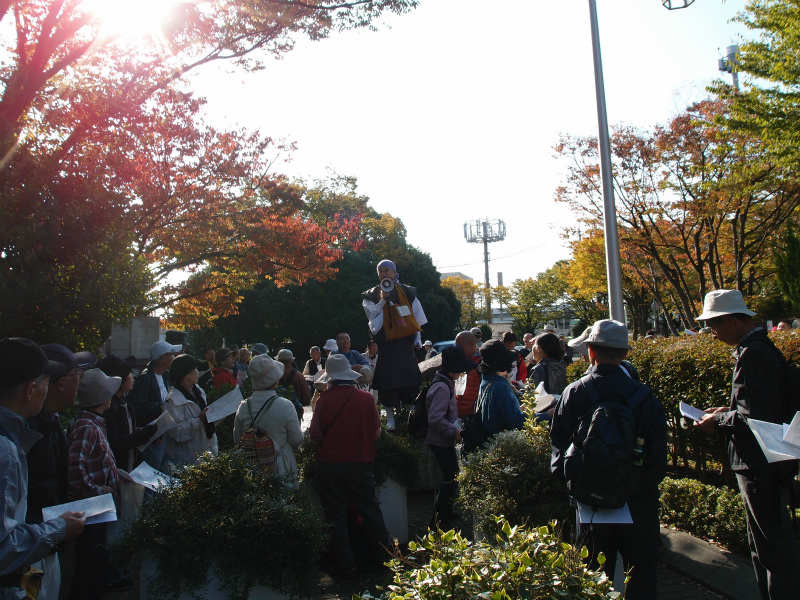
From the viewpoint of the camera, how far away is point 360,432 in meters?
5.67

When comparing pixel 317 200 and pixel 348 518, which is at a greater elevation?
pixel 317 200

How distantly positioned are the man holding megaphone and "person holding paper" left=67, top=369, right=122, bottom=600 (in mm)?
3231

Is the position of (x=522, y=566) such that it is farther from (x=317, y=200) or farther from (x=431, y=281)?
(x=431, y=281)

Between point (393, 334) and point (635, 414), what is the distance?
408 centimetres

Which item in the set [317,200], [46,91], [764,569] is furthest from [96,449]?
[317,200]

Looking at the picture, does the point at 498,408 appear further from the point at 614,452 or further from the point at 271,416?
the point at 614,452

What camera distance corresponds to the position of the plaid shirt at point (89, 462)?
455 cm

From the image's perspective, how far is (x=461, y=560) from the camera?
7.88ft

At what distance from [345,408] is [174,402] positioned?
5.03 feet

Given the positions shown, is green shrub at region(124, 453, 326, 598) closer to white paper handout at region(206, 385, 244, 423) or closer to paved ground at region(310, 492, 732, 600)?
white paper handout at region(206, 385, 244, 423)

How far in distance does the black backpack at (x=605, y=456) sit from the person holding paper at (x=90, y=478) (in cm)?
312

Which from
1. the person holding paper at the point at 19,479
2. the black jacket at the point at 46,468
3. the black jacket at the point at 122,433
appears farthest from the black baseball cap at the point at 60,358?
the black jacket at the point at 122,433

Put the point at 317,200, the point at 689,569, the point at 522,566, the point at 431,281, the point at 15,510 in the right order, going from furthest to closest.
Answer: the point at 431,281 → the point at 317,200 → the point at 689,569 → the point at 15,510 → the point at 522,566

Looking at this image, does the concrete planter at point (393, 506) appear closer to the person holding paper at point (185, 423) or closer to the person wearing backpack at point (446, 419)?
the person wearing backpack at point (446, 419)
